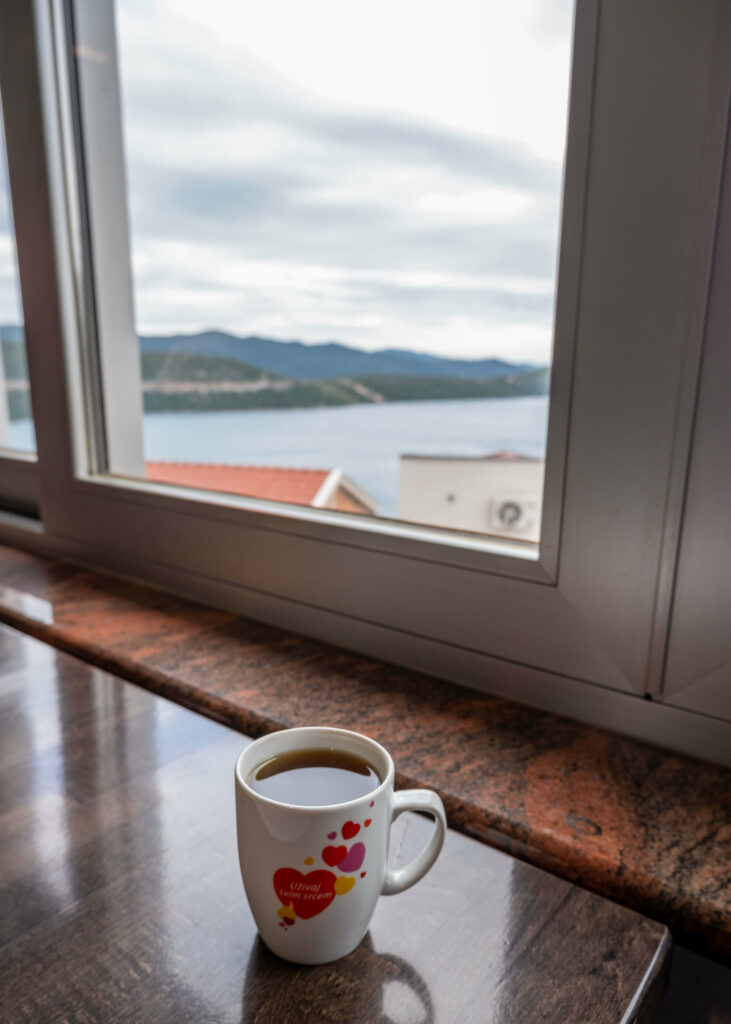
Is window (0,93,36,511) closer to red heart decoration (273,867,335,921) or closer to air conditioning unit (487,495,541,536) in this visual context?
air conditioning unit (487,495,541,536)

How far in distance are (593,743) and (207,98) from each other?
90 centimetres

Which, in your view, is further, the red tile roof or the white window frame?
the red tile roof

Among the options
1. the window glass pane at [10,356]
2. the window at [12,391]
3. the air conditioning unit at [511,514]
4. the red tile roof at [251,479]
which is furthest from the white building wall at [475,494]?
the window glass pane at [10,356]

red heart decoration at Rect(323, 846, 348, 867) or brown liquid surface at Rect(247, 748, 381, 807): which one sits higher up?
brown liquid surface at Rect(247, 748, 381, 807)

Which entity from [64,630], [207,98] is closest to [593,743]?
[64,630]

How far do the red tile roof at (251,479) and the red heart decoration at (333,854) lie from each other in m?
0.55

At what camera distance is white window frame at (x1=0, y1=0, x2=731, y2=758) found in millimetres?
508

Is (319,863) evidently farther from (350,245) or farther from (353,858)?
(350,245)

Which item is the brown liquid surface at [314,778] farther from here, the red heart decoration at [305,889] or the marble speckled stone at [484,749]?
the marble speckled stone at [484,749]

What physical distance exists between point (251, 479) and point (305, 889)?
0.66 meters

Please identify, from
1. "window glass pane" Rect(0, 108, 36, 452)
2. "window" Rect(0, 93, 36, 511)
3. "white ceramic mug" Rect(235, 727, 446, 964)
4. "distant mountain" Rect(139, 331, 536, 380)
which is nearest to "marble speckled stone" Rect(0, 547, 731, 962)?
"white ceramic mug" Rect(235, 727, 446, 964)

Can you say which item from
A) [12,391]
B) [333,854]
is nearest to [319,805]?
[333,854]

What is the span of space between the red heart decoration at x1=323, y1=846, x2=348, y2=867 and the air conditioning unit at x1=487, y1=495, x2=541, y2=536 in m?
0.40

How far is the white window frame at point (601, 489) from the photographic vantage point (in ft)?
1.67
